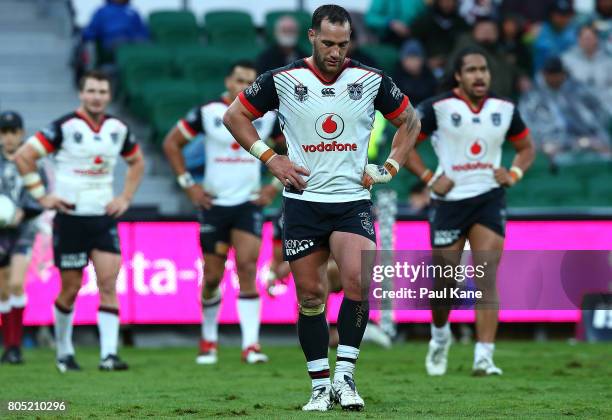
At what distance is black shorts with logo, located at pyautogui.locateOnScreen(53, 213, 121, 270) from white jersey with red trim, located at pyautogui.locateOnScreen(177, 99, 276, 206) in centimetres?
141

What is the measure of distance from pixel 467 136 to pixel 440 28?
9825 millimetres

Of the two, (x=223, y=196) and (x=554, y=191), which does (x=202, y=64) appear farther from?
(x=223, y=196)

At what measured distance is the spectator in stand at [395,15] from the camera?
20703mm

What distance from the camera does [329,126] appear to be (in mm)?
8148

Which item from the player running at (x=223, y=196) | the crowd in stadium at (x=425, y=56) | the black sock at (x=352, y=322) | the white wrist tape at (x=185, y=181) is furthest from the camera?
the crowd in stadium at (x=425, y=56)

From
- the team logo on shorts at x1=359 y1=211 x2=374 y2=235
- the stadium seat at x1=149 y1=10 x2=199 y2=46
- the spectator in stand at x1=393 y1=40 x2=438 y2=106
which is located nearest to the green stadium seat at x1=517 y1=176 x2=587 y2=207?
the spectator in stand at x1=393 y1=40 x2=438 y2=106

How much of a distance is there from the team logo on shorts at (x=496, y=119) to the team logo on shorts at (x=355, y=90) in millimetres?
3006

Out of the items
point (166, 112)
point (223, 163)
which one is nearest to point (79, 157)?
point (223, 163)

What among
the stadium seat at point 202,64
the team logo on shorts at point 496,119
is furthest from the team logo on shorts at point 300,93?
the stadium seat at point 202,64

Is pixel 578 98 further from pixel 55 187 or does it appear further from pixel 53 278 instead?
pixel 55 187

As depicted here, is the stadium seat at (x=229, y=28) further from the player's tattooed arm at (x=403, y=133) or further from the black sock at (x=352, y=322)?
the black sock at (x=352, y=322)

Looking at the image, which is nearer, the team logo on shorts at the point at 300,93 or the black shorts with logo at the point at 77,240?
the team logo on shorts at the point at 300,93

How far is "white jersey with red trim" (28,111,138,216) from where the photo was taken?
38.5 feet

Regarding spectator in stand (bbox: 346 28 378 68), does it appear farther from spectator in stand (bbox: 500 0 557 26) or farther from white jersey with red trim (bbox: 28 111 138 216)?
white jersey with red trim (bbox: 28 111 138 216)
